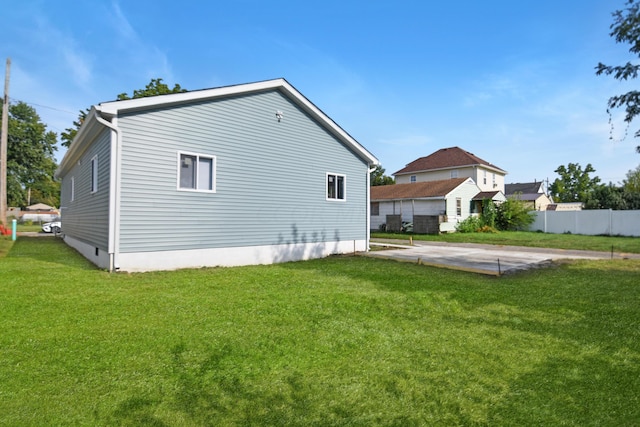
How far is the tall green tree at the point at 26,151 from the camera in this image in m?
40.1

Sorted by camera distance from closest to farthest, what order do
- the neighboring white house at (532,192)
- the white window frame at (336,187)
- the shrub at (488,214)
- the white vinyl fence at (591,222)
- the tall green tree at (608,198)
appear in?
the white window frame at (336,187) < the white vinyl fence at (591,222) < the shrub at (488,214) < the tall green tree at (608,198) < the neighboring white house at (532,192)

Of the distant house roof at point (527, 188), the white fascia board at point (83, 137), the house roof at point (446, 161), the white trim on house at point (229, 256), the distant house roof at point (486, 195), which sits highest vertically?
the house roof at point (446, 161)

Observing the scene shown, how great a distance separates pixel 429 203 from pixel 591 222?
1124 cm

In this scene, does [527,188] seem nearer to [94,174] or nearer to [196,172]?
[196,172]

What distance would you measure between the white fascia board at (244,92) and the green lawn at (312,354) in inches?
159

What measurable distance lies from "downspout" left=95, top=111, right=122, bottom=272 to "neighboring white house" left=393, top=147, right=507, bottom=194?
110 ft

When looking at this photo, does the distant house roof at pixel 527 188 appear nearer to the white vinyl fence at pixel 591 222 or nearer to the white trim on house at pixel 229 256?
the white vinyl fence at pixel 591 222

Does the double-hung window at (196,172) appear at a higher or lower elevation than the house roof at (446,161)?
lower

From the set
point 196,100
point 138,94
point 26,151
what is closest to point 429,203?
point 196,100

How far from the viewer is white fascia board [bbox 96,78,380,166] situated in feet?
26.5

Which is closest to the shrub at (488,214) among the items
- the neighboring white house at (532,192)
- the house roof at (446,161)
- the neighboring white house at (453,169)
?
the neighboring white house at (453,169)

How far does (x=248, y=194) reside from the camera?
10.5 meters

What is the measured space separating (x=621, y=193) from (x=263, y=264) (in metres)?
38.2

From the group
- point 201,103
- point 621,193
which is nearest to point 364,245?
point 201,103
